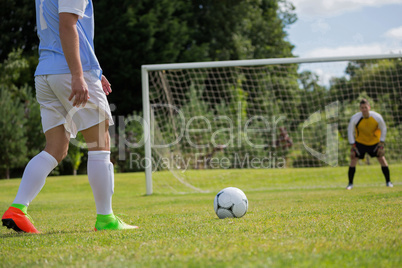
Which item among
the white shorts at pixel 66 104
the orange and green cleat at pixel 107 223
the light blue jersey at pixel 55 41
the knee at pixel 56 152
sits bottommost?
the orange and green cleat at pixel 107 223

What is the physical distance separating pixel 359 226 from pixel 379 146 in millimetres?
7337

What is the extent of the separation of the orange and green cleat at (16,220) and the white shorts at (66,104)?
74 cm

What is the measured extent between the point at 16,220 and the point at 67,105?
1.05 meters

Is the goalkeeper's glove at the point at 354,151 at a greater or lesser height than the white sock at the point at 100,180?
greater

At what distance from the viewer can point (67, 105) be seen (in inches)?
144

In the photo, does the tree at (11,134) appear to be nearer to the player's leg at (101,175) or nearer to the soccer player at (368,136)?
the soccer player at (368,136)

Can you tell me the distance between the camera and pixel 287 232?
3135mm

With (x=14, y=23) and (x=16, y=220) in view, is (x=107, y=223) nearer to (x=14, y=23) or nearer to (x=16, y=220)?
(x=16, y=220)

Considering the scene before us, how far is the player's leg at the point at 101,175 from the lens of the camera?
3650mm

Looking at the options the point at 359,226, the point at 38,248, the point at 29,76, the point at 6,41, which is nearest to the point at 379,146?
the point at 359,226

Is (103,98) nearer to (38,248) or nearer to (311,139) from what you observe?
(38,248)

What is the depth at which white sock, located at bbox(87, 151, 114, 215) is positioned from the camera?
3.66m

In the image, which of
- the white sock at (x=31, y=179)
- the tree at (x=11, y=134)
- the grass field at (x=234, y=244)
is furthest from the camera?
the tree at (x=11, y=134)

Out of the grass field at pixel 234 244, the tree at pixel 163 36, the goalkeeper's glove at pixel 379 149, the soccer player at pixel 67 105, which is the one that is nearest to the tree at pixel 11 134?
the tree at pixel 163 36
